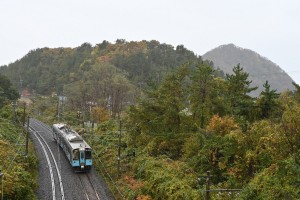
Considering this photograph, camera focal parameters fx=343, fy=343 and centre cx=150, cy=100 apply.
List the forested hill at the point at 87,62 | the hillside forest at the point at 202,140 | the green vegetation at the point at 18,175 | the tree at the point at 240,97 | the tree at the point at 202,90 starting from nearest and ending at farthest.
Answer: the hillside forest at the point at 202,140 < the green vegetation at the point at 18,175 < the tree at the point at 202,90 < the tree at the point at 240,97 < the forested hill at the point at 87,62

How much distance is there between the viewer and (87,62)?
12088 centimetres

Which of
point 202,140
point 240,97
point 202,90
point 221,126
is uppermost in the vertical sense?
point 202,90

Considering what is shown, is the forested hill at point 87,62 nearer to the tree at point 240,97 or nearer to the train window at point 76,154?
the tree at point 240,97

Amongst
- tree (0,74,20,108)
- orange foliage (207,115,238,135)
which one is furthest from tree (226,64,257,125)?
tree (0,74,20,108)

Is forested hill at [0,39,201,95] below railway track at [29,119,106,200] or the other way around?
the other way around

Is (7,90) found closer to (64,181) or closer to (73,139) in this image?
(73,139)

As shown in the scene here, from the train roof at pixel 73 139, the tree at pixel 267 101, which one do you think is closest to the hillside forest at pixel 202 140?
the tree at pixel 267 101

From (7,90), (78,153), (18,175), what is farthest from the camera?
(7,90)

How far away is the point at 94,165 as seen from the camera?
126 ft

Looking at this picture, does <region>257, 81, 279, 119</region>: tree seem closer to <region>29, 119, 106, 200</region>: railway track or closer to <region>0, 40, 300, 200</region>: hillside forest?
<region>0, 40, 300, 200</region>: hillside forest

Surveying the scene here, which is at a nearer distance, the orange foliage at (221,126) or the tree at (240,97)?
the orange foliage at (221,126)

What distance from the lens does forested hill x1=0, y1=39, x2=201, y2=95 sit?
12092 cm

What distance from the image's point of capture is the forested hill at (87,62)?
121 meters

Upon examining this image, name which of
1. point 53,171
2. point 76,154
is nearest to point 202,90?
point 76,154
